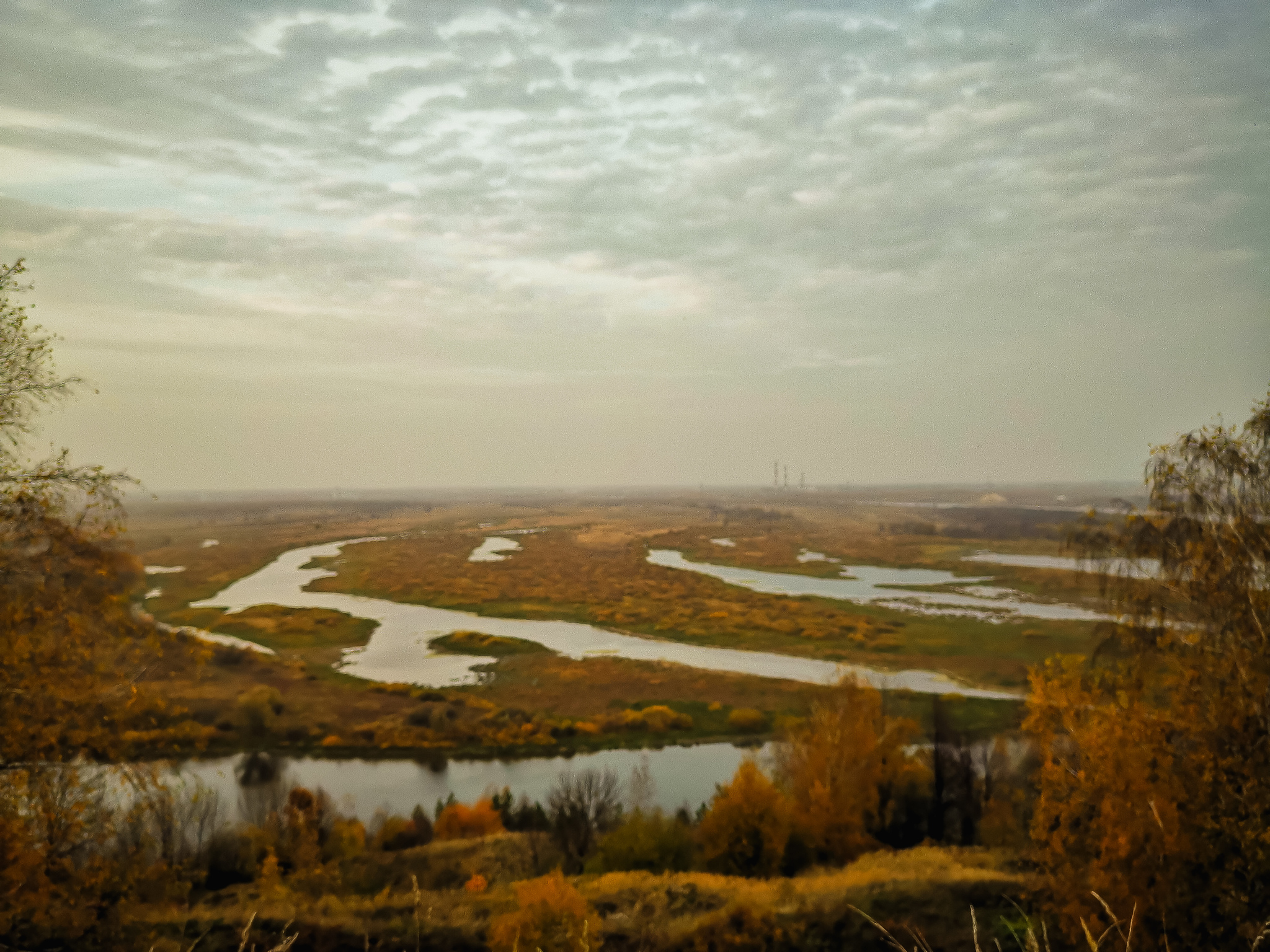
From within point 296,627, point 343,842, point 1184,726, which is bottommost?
point 343,842

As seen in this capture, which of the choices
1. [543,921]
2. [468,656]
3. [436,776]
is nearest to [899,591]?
[468,656]

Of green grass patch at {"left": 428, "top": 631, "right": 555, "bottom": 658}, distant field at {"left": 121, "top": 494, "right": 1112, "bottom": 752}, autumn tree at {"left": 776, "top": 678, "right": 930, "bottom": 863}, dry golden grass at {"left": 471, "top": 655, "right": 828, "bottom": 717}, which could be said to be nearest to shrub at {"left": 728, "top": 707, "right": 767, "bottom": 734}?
distant field at {"left": 121, "top": 494, "right": 1112, "bottom": 752}

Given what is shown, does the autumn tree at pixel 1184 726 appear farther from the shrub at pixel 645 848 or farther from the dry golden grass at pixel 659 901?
the shrub at pixel 645 848

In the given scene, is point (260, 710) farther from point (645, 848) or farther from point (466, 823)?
point (645, 848)

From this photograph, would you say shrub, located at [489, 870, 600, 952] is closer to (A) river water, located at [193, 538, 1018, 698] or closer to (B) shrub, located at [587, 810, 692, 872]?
(B) shrub, located at [587, 810, 692, 872]

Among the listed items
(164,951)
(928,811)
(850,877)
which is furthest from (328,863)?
(928,811)

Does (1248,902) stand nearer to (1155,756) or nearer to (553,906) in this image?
(1155,756)

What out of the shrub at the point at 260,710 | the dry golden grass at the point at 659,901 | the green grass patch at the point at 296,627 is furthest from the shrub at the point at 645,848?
the green grass patch at the point at 296,627
